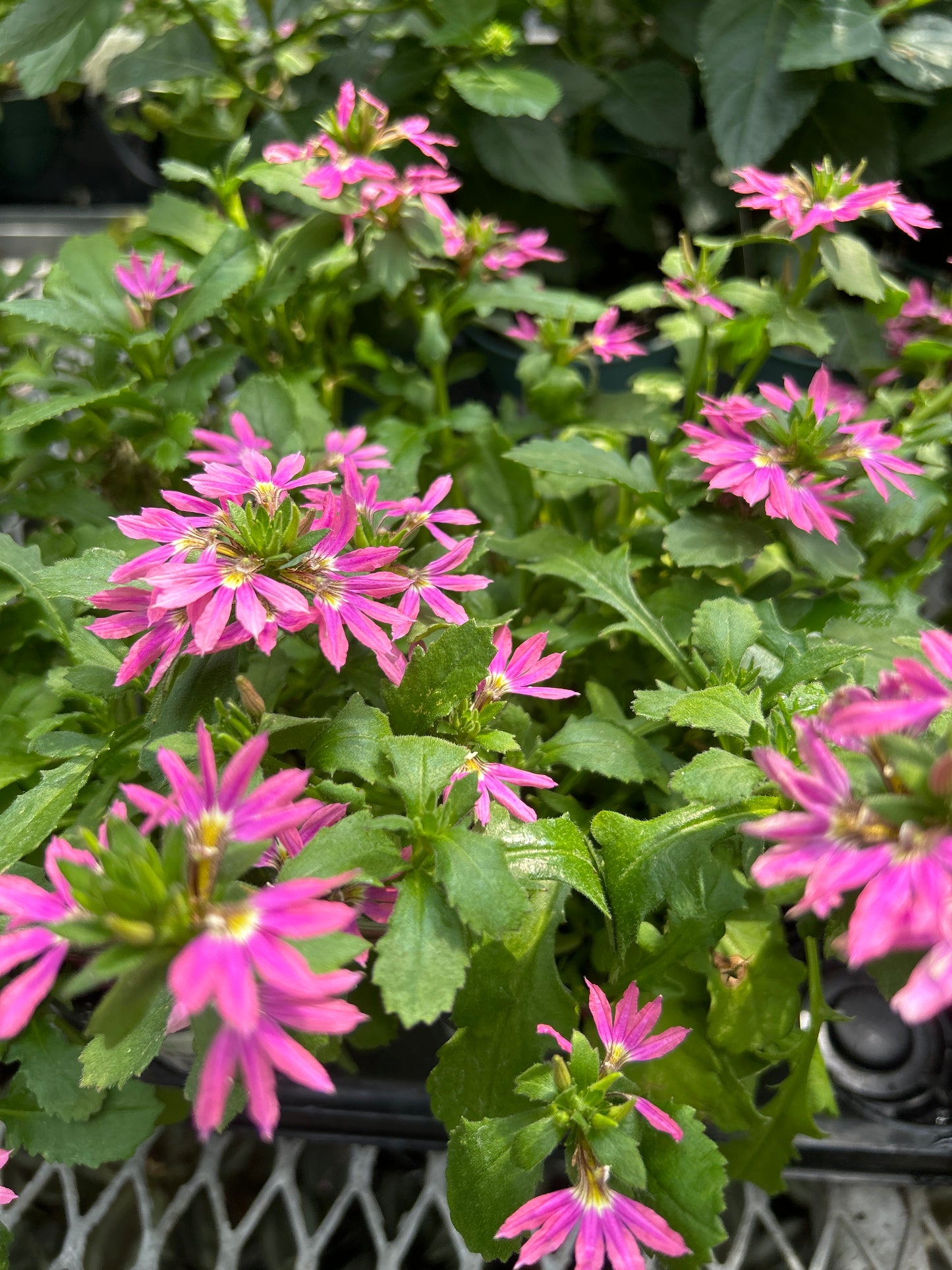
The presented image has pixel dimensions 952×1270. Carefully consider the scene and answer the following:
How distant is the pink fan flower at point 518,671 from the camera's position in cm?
46

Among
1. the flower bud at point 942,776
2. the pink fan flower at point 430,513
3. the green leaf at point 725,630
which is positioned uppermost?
the flower bud at point 942,776

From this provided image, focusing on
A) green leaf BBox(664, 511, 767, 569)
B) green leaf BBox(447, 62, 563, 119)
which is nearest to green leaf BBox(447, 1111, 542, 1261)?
green leaf BBox(664, 511, 767, 569)

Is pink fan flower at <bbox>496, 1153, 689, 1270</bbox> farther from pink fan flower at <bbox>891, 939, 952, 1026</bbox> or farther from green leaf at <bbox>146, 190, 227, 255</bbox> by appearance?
green leaf at <bbox>146, 190, 227, 255</bbox>

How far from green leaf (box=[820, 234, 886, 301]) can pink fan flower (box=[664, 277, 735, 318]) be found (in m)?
0.07

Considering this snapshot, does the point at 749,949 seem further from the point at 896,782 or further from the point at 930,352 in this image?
the point at 930,352

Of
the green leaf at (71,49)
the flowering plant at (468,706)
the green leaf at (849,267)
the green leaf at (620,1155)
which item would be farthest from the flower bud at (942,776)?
the green leaf at (71,49)

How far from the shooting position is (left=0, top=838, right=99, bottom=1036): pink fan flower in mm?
302

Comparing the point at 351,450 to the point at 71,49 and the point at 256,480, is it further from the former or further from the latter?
the point at 71,49

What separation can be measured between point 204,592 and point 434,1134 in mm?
379

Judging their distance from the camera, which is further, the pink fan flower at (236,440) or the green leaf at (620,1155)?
the pink fan flower at (236,440)

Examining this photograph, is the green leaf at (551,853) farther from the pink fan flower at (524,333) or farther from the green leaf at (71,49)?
the green leaf at (71,49)

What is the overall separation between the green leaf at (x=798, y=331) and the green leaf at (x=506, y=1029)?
0.39 metres

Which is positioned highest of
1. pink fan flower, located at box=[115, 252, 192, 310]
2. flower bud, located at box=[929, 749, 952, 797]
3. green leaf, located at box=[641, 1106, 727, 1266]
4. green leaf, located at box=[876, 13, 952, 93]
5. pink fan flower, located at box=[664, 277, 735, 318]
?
green leaf, located at box=[876, 13, 952, 93]

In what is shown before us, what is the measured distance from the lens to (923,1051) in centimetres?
62
